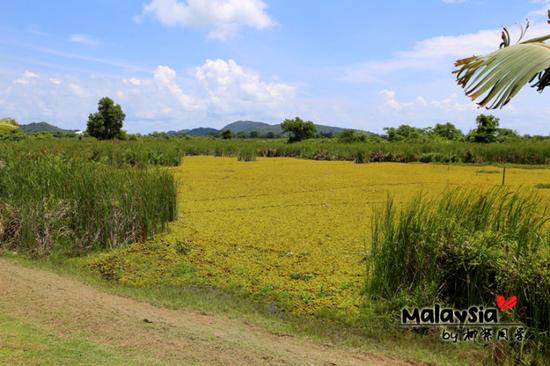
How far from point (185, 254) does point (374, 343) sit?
2.06 meters

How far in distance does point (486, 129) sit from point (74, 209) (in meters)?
16.5

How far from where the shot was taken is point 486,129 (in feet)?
56.4

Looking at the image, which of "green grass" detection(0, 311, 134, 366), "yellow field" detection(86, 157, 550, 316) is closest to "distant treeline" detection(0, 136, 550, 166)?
"yellow field" detection(86, 157, 550, 316)

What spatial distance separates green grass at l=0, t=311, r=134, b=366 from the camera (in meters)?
1.98

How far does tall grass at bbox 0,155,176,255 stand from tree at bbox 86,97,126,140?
21673mm

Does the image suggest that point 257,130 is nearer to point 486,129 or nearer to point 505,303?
point 486,129

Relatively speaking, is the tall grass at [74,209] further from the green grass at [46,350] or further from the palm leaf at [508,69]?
the palm leaf at [508,69]

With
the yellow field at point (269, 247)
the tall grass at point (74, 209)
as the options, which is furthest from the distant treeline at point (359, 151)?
the tall grass at point (74, 209)

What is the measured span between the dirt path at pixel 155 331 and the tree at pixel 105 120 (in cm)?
2359

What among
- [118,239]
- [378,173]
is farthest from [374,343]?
[378,173]

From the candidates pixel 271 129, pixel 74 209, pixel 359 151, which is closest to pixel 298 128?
pixel 359 151

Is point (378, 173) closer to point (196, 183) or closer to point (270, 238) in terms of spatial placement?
point (196, 183)

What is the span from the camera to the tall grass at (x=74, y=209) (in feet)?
13.9

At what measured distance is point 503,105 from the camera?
1.30 metres
